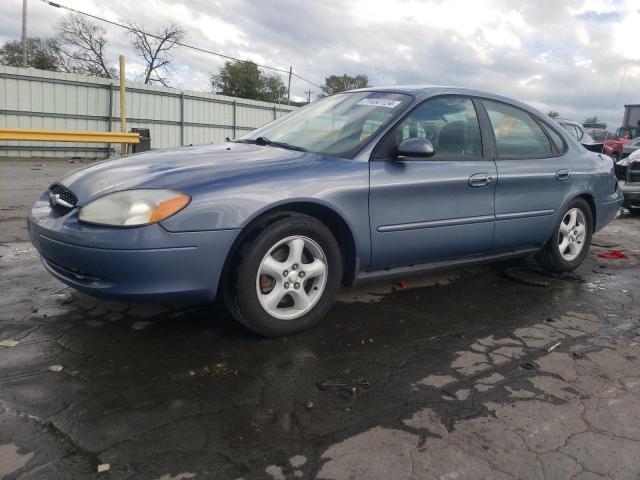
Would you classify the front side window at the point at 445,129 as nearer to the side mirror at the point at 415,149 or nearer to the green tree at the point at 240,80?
the side mirror at the point at 415,149

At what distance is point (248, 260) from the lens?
2.87 metres

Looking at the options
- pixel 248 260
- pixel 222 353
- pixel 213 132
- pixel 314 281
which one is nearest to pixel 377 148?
pixel 314 281

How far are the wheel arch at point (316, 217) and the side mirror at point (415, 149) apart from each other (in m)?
0.59

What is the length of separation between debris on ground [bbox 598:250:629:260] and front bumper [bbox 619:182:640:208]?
3147 mm

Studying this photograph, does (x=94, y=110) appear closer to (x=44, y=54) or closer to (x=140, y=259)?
(x=140, y=259)

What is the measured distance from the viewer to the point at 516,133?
14.1 ft

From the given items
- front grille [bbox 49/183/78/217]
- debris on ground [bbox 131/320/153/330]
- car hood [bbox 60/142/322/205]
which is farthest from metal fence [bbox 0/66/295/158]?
debris on ground [bbox 131/320/153/330]

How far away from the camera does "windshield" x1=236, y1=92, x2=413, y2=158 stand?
136 inches

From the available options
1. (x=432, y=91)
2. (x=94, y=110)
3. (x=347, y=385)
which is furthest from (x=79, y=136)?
(x=347, y=385)

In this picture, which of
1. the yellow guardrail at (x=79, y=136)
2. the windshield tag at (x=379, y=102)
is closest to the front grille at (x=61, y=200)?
the windshield tag at (x=379, y=102)

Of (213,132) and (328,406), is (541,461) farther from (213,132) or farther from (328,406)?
(213,132)

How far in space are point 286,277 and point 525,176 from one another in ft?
7.29

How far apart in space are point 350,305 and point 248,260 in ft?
3.68

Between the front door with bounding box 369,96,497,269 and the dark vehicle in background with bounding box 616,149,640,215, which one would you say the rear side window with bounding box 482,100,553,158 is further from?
the dark vehicle in background with bounding box 616,149,640,215
